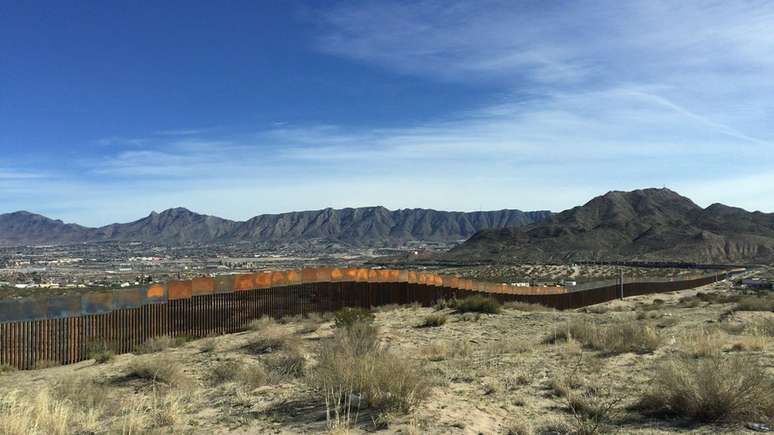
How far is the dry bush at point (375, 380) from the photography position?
28.1 feet

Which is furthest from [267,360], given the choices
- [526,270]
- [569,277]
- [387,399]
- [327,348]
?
[526,270]

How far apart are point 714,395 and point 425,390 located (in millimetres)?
3884

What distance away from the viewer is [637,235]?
482 ft

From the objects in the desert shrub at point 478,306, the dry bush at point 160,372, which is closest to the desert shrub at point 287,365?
the dry bush at point 160,372

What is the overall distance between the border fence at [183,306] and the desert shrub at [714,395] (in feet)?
48.1

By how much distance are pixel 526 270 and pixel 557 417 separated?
9502 centimetres

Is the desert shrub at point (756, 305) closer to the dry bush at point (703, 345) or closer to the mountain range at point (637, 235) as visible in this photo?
the dry bush at point (703, 345)

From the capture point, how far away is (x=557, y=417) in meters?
8.74

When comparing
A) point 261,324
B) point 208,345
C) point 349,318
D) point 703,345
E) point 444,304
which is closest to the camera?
point 703,345

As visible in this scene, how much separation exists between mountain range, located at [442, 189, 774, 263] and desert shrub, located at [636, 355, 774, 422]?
12157 centimetres

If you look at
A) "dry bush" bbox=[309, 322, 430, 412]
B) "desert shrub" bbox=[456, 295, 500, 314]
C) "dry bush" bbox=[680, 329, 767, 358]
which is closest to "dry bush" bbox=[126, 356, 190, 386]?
"dry bush" bbox=[309, 322, 430, 412]

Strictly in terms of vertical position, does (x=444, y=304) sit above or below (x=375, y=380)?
below

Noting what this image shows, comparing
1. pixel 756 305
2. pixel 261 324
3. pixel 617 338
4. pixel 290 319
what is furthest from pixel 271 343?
pixel 756 305

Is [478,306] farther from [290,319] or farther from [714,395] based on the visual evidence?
[714,395]
